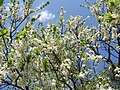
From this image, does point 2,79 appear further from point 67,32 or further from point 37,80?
point 67,32

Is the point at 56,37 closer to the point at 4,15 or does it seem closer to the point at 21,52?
the point at 21,52

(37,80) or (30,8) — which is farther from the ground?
(30,8)

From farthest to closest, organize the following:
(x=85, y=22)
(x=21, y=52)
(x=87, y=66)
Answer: (x=85, y=22)
(x=87, y=66)
(x=21, y=52)

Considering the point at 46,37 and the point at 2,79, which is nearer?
the point at 2,79

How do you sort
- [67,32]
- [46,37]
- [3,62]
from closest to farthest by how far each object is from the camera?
[3,62] → [46,37] → [67,32]

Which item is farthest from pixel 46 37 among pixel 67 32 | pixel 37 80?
pixel 67 32

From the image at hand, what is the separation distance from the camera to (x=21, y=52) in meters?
8.26

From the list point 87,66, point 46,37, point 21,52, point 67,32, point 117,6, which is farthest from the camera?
point 67,32

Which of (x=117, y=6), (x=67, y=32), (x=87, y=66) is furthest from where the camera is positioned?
(x=67, y=32)

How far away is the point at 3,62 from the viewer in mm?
9172

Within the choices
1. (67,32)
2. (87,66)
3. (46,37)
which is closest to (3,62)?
(46,37)

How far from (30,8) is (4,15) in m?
1.16

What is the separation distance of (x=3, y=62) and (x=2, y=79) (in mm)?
749

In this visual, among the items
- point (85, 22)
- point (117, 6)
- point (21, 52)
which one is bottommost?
point (117, 6)
